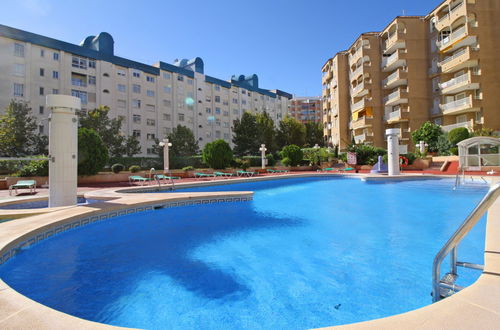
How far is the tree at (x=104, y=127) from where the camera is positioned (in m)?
30.8

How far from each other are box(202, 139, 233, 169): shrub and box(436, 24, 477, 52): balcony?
3008 centimetres

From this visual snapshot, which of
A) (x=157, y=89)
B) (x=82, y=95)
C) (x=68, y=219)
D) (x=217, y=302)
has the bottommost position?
(x=217, y=302)

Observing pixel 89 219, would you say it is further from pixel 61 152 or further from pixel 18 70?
pixel 18 70

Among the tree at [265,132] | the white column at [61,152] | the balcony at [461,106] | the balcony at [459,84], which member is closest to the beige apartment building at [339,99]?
the tree at [265,132]

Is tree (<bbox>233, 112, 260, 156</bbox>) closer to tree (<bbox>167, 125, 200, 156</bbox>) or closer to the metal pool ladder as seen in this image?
tree (<bbox>167, 125, 200, 156</bbox>)

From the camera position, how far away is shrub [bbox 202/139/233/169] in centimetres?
2742

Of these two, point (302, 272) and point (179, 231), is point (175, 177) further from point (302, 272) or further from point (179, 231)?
point (302, 272)

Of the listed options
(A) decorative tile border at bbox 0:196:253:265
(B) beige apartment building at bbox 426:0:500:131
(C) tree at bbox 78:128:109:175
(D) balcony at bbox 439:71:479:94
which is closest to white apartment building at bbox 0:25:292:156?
(C) tree at bbox 78:128:109:175

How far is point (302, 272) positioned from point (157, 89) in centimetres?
4885

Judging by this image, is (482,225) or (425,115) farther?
(425,115)

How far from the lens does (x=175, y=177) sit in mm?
23000

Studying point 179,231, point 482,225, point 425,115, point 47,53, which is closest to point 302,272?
point 179,231

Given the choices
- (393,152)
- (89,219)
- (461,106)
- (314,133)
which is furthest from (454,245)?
(314,133)

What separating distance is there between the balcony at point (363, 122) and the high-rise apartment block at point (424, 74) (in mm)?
139
